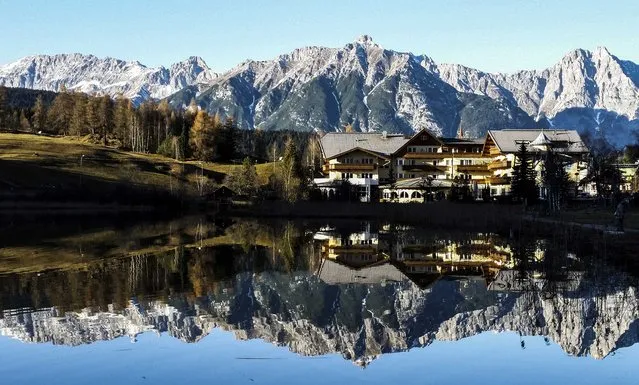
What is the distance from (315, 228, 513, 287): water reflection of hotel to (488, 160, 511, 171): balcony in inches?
1866

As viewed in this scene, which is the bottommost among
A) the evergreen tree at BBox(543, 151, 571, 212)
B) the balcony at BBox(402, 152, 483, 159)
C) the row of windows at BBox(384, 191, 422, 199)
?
the row of windows at BBox(384, 191, 422, 199)

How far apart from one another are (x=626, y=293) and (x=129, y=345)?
15.9m

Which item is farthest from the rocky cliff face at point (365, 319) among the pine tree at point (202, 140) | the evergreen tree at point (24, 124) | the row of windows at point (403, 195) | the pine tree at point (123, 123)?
→ the evergreen tree at point (24, 124)

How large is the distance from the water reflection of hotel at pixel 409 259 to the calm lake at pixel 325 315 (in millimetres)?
157

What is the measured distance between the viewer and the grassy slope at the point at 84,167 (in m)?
97.9

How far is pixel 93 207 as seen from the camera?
9112 cm

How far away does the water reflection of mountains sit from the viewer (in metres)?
18.6

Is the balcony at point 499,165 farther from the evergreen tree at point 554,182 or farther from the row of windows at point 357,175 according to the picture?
the evergreen tree at point 554,182

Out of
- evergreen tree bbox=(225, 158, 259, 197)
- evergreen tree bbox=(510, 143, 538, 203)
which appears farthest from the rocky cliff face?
evergreen tree bbox=(225, 158, 259, 197)

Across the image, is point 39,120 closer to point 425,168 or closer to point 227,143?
point 227,143

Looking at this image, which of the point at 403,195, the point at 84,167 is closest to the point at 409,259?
the point at 403,195

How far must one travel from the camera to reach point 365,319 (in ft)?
70.6

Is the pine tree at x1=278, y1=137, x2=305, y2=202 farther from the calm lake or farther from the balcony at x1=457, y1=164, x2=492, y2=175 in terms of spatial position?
the calm lake

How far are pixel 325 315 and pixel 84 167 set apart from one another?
9599 centimetres
